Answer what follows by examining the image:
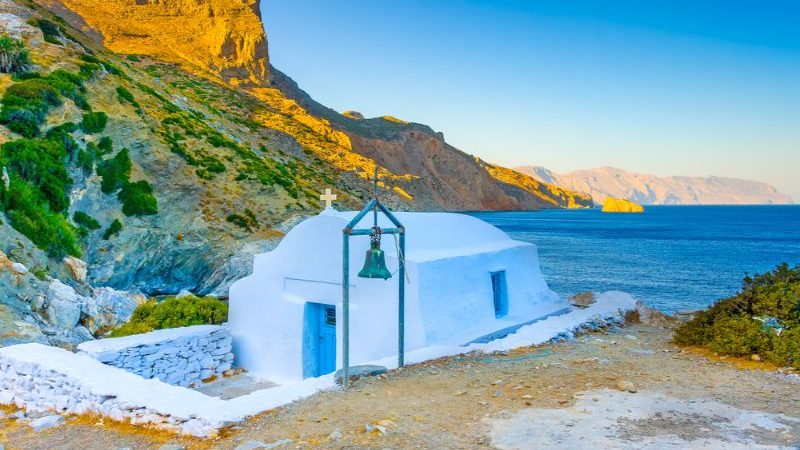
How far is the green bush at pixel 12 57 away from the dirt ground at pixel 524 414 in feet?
83.6

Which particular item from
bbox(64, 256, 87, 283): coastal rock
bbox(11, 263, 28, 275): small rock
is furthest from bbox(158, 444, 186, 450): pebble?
bbox(64, 256, 87, 283): coastal rock

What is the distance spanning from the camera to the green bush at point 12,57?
27.2 metres

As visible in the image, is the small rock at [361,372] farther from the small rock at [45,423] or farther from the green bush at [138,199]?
the green bush at [138,199]

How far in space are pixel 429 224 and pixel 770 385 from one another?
757 cm

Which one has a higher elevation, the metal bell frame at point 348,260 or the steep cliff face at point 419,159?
the steep cliff face at point 419,159

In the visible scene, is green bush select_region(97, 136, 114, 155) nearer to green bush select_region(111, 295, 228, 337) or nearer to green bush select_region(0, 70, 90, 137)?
green bush select_region(0, 70, 90, 137)

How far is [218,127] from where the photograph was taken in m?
51.4

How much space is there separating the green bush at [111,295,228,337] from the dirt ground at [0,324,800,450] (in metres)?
5.27

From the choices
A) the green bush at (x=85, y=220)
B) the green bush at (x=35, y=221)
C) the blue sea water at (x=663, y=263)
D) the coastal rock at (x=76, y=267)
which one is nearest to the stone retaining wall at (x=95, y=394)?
A: the green bush at (x=35, y=221)

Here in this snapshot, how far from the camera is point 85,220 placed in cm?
2575

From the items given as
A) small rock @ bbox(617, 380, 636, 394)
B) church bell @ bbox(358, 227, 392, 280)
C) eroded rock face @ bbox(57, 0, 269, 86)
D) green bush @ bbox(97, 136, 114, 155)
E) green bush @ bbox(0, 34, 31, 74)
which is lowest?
small rock @ bbox(617, 380, 636, 394)

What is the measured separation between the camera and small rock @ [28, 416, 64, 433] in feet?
25.7

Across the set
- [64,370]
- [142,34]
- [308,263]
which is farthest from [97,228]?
[142,34]

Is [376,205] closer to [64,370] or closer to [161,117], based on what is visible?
[64,370]
